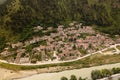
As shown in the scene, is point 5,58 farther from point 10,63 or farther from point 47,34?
point 47,34

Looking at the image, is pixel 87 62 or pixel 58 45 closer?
pixel 87 62

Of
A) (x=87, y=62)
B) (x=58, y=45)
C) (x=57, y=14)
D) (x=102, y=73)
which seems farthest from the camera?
(x=57, y=14)

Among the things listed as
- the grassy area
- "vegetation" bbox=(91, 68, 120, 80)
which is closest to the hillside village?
the grassy area

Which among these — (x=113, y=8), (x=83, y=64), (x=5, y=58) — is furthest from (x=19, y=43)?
(x=113, y=8)

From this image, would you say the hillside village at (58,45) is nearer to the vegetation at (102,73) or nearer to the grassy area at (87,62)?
the grassy area at (87,62)

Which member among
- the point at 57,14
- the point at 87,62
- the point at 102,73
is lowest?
the point at 102,73

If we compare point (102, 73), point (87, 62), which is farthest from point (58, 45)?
point (102, 73)

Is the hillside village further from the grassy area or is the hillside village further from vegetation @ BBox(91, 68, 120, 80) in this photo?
vegetation @ BBox(91, 68, 120, 80)

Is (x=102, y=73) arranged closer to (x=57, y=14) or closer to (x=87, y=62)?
(x=87, y=62)
